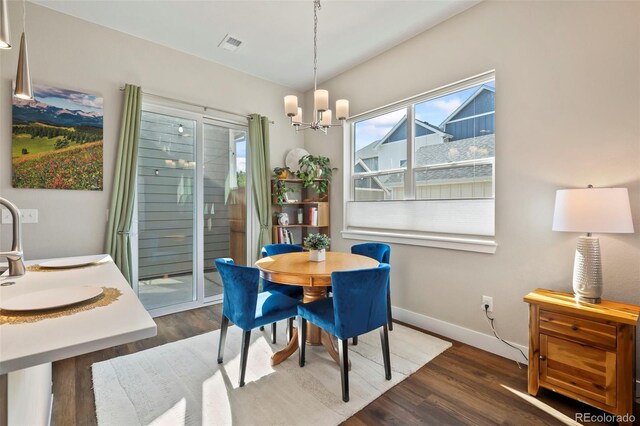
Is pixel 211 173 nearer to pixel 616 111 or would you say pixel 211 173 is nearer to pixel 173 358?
pixel 173 358

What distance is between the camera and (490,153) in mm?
2715

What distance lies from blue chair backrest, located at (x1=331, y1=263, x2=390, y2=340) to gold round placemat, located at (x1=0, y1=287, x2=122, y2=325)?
3.97ft

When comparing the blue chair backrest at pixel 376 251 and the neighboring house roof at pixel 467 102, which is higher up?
the neighboring house roof at pixel 467 102

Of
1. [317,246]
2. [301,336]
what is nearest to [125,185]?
[317,246]

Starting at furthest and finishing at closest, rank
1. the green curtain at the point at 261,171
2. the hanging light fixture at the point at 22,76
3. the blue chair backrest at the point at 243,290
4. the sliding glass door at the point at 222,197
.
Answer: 1. the green curtain at the point at 261,171
2. the sliding glass door at the point at 222,197
3. the blue chair backrest at the point at 243,290
4. the hanging light fixture at the point at 22,76

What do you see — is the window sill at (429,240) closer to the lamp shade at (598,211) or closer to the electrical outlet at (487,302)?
the electrical outlet at (487,302)

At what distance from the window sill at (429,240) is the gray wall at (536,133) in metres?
0.06

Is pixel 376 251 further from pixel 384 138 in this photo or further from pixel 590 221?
pixel 590 221

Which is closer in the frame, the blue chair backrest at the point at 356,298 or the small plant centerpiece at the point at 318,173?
the blue chair backrest at the point at 356,298

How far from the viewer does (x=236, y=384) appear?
2096 millimetres

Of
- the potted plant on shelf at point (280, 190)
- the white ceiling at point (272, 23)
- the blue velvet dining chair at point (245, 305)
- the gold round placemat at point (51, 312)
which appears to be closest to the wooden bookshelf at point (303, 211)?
the potted plant on shelf at point (280, 190)

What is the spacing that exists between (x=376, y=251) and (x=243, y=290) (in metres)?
1.51

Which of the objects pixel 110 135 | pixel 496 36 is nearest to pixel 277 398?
pixel 110 135

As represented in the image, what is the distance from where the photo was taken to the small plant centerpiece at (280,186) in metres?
4.07
